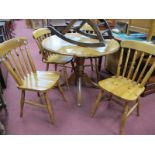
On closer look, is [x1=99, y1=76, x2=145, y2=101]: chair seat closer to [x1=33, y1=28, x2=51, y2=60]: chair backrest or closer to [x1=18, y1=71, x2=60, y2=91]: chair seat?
[x1=18, y1=71, x2=60, y2=91]: chair seat

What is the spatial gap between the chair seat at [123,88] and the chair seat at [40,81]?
0.56 m

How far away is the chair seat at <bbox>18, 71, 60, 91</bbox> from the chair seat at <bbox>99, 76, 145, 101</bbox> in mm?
561

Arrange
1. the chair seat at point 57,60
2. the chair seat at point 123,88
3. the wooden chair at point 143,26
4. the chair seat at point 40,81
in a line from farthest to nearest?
the chair seat at point 57,60 → the wooden chair at point 143,26 → the chair seat at point 40,81 → the chair seat at point 123,88

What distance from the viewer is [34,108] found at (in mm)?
2266

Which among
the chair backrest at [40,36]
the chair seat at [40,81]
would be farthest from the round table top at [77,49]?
the chair seat at [40,81]

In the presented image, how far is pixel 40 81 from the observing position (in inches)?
78.2

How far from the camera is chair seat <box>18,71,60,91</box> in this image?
1.86 meters

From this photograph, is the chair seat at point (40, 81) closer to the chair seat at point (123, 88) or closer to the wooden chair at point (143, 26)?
the chair seat at point (123, 88)

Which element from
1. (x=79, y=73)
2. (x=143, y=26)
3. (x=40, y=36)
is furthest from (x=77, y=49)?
(x=143, y=26)

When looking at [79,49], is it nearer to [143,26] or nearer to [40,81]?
[40,81]

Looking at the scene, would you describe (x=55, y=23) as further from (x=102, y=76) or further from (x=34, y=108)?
(x=34, y=108)

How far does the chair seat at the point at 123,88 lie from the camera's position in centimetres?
174

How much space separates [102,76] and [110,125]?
1.20 m
